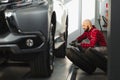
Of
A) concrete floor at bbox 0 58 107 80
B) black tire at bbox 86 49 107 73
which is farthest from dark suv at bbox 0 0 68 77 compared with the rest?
black tire at bbox 86 49 107 73

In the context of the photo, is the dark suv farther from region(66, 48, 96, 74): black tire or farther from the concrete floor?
region(66, 48, 96, 74): black tire

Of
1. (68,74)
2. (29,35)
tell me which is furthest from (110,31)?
(68,74)

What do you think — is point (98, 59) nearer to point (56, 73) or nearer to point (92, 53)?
point (92, 53)

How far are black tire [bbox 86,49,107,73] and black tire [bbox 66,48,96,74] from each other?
0.12 metres

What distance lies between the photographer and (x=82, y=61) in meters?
5.70

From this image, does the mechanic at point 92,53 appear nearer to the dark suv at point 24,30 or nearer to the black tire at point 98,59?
the black tire at point 98,59

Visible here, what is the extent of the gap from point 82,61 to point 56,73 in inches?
21.4

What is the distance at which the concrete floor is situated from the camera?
530cm

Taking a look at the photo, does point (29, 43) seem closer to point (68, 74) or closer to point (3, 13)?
point (3, 13)

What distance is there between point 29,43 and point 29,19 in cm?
34

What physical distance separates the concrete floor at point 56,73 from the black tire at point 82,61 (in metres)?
0.12

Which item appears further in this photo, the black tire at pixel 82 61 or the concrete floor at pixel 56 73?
the black tire at pixel 82 61

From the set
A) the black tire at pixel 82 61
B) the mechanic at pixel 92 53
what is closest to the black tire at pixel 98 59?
the mechanic at pixel 92 53

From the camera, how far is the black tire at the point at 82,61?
5695 mm
